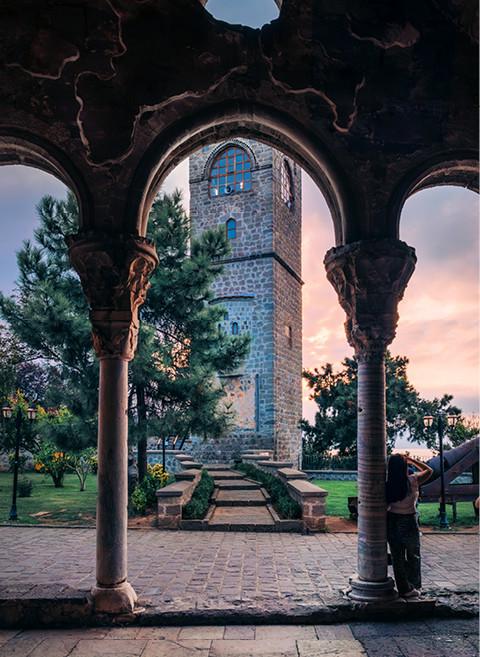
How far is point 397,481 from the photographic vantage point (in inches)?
216

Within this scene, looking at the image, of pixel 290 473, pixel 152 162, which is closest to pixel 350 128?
pixel 152 162

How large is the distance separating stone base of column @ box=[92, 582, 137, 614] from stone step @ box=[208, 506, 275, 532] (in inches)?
205

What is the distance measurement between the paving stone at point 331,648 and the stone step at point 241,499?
7.48 m

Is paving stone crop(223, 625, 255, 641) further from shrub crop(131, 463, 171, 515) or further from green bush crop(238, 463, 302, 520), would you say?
shrub crop(131, 463, 171, 515)

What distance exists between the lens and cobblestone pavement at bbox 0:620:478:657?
4398 mm

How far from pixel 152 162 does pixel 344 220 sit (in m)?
1.84

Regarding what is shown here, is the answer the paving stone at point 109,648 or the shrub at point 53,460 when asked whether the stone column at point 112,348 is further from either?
the shrub at point 53,460

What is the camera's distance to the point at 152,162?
571 centimetres

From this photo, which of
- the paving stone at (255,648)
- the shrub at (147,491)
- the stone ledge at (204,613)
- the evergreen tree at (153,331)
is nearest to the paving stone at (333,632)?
the stone ledge at (204,613)

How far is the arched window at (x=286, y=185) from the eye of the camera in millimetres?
22219

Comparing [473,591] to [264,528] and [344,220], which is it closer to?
[344,220]

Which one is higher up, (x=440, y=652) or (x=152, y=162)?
(x=152, y=162)

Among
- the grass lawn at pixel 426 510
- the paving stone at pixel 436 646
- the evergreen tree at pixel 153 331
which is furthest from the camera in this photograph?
the evergreen tree at pixel 153 331

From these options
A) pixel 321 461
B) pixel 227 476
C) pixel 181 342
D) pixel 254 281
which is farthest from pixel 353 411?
pixel 181 342
